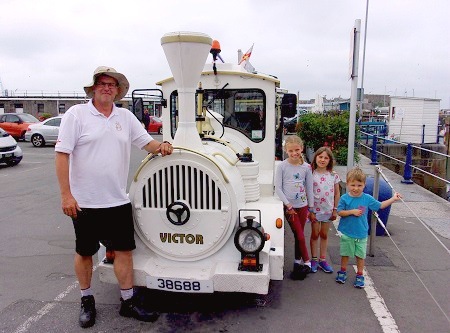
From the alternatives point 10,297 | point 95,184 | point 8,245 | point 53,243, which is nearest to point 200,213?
point 95,184

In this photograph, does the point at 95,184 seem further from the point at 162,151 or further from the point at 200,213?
the point at 200,213

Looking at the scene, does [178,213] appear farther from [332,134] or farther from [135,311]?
[332,134]

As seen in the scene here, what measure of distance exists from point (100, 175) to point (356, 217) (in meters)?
2.61

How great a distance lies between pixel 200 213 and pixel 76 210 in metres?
1.03

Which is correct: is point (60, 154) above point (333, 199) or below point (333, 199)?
above

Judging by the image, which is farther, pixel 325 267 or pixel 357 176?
pixel 325 267

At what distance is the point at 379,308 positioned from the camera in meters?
3.75

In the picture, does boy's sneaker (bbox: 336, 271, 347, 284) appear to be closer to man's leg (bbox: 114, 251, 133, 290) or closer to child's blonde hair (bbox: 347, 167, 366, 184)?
child's blonde hair (bbox: 347, 167, 366, 184)

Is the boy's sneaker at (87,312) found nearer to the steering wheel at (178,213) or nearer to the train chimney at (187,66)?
the steering wheel at (178,213)

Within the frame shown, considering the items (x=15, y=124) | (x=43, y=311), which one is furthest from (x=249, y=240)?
(x=15, y=124)

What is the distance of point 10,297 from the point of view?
398 cm

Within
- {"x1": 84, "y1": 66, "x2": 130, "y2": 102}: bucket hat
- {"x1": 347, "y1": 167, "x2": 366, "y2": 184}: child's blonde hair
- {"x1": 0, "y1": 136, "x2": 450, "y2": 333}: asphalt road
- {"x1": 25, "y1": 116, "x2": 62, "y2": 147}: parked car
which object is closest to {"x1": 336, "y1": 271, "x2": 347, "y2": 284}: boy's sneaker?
{"x1": 0, "y1": 136, "x2": 450, "y2": 333}: asphalt road

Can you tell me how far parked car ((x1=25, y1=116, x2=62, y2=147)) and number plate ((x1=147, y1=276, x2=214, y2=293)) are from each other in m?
17.4

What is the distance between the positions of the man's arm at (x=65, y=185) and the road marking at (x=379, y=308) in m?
2.81
